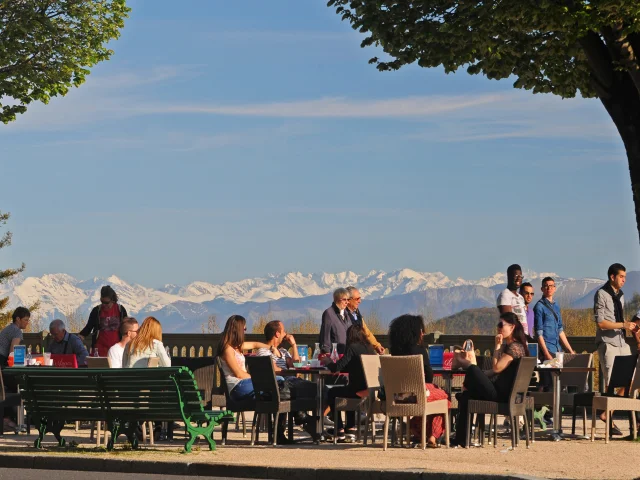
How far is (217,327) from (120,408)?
56.2 ft

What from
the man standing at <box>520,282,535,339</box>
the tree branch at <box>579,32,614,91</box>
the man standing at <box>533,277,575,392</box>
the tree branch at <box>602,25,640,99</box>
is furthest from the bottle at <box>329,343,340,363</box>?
the tree branch at <box>602,25,640,99</box>

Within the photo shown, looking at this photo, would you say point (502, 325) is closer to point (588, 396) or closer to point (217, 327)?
point (588, 396)

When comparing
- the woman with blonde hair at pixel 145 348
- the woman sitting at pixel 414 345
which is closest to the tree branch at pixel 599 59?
the woman sitting at pixel 414 345

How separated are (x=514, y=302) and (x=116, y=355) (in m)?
5.46

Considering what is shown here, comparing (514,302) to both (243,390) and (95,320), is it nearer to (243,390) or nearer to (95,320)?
(243,390)

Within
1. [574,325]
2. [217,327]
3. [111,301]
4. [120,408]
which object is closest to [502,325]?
[120,408]

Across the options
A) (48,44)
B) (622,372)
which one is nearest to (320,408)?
(622,372)

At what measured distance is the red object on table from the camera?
16141mm

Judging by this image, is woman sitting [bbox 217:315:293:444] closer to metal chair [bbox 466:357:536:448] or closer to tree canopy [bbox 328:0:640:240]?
metal chair [bbox 466:357:536:448]

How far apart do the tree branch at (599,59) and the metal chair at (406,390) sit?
15.4 feet

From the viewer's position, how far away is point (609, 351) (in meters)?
18.0

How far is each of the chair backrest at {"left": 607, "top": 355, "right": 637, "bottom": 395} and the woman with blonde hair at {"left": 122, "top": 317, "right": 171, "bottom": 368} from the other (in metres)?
5.63

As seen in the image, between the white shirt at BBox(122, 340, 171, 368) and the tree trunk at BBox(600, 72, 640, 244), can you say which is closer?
the white shirt at BBox(122, 340, 171, 368)

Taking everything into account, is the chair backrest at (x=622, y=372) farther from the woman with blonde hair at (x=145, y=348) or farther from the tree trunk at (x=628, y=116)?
the woman with blonde hair at (x=145, y=348)
